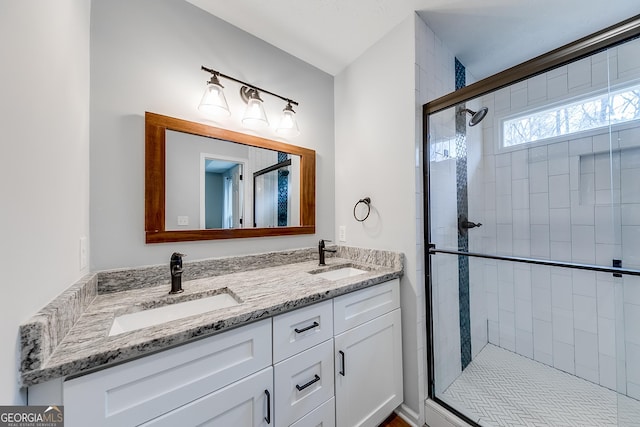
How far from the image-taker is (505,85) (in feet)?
3.79

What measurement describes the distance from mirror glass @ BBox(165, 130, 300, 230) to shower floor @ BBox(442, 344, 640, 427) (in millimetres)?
1653

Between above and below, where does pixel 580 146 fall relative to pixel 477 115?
below

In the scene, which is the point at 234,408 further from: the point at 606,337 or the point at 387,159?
the point at 606,337

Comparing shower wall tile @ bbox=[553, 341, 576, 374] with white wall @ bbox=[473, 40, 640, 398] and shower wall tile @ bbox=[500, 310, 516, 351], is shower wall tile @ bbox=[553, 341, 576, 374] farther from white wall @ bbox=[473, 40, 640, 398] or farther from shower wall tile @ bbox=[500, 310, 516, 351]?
shower wall tile @ bbox=[500, 310, 516, 351]

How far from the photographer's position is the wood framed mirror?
117 cm

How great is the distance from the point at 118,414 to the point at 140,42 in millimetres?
1557

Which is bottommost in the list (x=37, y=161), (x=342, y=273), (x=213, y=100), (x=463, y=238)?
(x=342, y=273)

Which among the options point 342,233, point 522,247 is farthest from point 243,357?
point 522,247

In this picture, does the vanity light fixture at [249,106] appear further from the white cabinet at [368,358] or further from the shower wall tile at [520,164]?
the shower wall tile at [520,164]

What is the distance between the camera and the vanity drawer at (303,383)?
0.91m

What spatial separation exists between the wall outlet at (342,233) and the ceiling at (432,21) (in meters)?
1.33

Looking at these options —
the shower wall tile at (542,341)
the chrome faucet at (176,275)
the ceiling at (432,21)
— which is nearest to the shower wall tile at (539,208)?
the shower wall tile at (542,341)

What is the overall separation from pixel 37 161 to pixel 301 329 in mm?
1009

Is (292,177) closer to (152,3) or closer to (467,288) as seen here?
(152,3)
